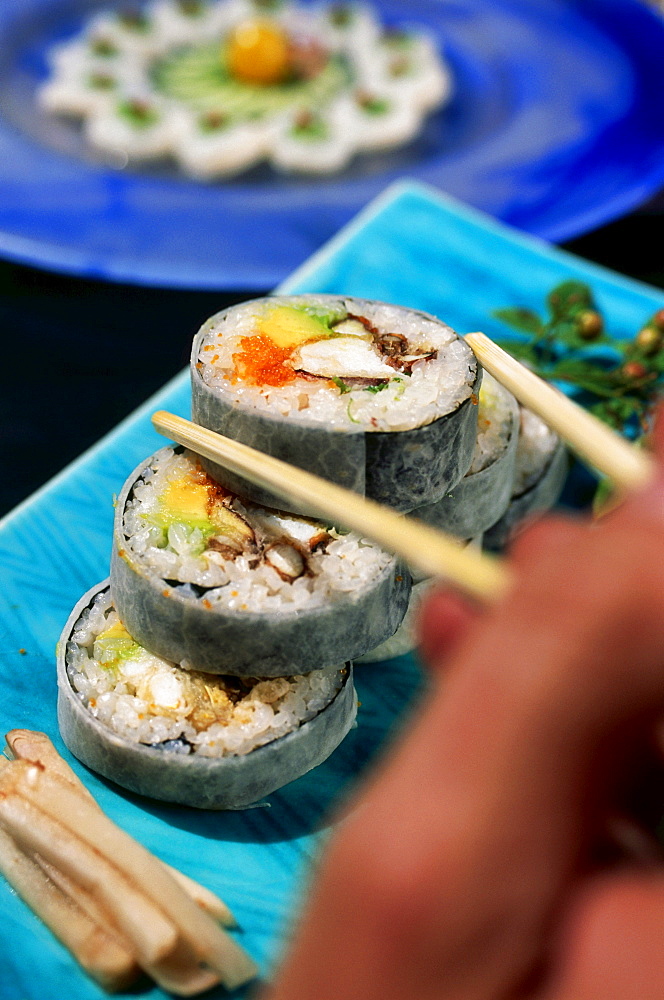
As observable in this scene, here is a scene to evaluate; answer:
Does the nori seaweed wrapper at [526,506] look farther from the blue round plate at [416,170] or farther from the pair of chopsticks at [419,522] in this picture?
the blue round plate at [416,170]

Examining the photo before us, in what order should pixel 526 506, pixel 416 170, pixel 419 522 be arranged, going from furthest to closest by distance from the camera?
pixel 416 170 < pixel 526 506 < pixel 419 522

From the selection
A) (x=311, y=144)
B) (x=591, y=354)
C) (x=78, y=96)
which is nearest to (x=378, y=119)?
(x=311, y=144)

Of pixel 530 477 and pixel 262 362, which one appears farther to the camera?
pixel 530 477

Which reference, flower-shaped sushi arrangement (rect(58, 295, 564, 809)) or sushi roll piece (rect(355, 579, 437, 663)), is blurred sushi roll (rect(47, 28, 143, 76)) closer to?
flower-shaped sushi arrangement (rect(58, 295, 564, 809))

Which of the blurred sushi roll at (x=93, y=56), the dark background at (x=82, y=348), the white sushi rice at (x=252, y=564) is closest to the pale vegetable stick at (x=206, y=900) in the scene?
the white sushi rice at (x=252, y=564)

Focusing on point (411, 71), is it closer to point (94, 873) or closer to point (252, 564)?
point (252, 564)

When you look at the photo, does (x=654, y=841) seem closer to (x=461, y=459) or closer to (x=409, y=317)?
(x=461, y=459)
